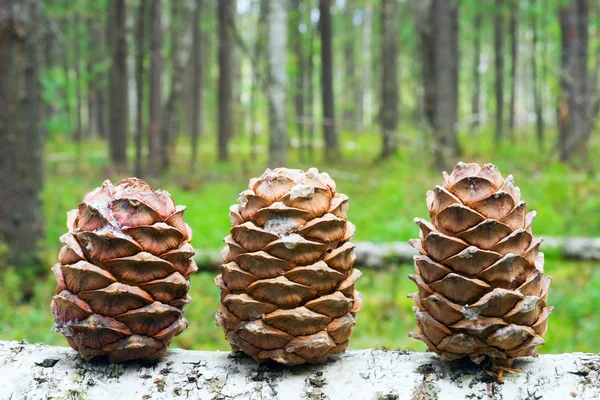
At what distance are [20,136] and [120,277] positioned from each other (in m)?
4.67

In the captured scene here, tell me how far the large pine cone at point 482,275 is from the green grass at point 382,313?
2.06 meters

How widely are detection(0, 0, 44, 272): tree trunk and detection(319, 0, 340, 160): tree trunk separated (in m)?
9.67

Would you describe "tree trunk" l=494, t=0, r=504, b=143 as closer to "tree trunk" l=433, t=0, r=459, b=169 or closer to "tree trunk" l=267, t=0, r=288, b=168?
"tree trunk" l=433, t=0, r=459, b=169

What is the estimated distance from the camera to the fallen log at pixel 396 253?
235 inches

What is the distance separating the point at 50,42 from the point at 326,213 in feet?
67.3

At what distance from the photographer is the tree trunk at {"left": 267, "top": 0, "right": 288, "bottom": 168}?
32.0 ft

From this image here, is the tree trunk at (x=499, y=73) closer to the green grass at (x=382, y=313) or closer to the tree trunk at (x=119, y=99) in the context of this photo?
the tree trunk at (x=119, y=99)

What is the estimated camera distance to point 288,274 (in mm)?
1486

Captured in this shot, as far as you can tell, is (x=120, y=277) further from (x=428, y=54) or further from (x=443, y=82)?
(x=428, y=54)

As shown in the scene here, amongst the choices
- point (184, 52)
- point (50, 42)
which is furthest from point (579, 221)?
point (50, 42)

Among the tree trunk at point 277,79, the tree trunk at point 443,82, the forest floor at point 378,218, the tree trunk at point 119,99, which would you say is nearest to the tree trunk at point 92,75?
the tree trunk at point 119,99

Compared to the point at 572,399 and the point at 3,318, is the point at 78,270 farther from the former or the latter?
the point at 3,318

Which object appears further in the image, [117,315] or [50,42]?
[50,42]

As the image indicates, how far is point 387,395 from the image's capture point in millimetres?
1427
